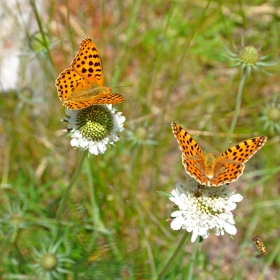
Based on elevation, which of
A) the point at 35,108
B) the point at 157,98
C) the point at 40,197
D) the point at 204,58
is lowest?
the point at 40,197

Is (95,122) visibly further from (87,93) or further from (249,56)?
(249,56)

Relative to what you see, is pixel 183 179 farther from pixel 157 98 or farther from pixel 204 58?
pixel 204 58

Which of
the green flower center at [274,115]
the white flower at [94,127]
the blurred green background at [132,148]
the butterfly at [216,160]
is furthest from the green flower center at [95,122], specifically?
the green flower center at [274,115]

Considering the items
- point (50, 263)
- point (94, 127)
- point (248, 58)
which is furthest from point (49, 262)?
point (248, 58)

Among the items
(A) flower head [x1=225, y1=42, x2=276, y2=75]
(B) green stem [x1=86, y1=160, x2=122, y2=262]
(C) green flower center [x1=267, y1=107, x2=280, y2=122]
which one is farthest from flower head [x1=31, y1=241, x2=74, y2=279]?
(C) green flower center [x1=267, y1=107, x2=280, y2=122]

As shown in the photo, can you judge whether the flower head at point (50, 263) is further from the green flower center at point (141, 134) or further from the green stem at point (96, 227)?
the green flower center at point (141, 134)

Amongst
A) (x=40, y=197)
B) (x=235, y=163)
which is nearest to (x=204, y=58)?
(x=40, y=197)

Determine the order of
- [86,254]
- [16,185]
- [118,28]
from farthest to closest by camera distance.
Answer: [118,28]
[16,185]
[86,254]

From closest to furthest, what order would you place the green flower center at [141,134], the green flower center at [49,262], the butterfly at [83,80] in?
the butterfly at [83,80], the green flower center at [49,262], the green flower center at [141,134]
